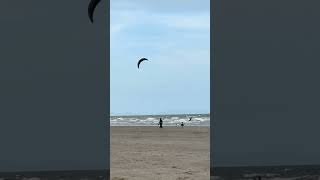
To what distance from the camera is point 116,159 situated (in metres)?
18.8
